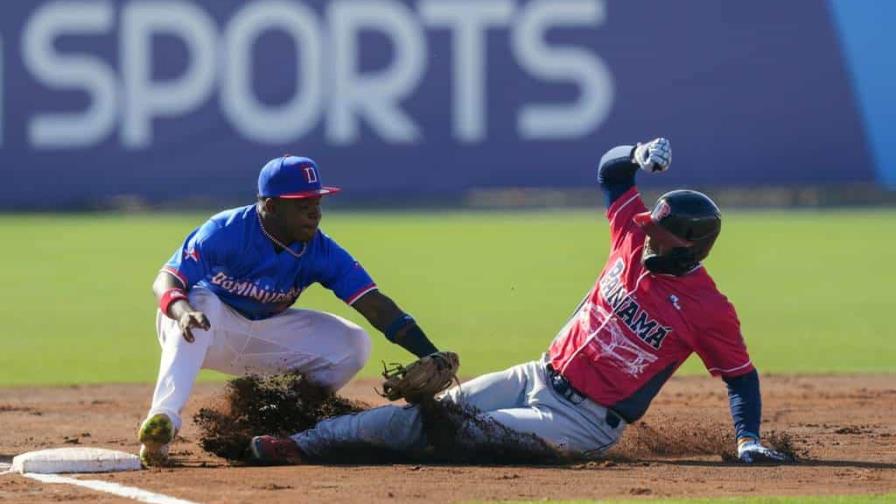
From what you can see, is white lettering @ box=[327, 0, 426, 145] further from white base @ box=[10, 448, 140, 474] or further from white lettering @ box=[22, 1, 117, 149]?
white base @ box=[10, 448, 140, 474]

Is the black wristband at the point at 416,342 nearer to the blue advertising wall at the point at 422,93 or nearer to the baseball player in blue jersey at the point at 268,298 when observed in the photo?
the baseball player in blue jersey at the point at 268,298

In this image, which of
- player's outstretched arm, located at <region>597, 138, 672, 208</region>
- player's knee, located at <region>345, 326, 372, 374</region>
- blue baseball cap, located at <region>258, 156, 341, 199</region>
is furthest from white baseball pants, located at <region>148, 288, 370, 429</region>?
player's outstretched arm, located at <region>597, 138, 672, 208</region>

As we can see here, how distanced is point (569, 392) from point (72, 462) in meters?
2.33

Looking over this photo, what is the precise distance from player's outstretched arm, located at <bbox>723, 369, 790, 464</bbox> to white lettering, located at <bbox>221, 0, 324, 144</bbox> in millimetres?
19284

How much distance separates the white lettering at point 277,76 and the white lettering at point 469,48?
2.00 metres

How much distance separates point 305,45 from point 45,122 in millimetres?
4426

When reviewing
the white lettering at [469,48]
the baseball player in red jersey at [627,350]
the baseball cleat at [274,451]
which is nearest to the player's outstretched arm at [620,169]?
the baseball player in red jersey at [627,350]

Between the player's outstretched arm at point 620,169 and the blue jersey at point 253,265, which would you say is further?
the blue jersey at point 253,265

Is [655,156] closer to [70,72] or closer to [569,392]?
[569,392]

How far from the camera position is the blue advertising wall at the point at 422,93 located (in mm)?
25969

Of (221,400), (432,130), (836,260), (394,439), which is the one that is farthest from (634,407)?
(432,130)

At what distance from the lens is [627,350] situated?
7.48 m

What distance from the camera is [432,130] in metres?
26.3

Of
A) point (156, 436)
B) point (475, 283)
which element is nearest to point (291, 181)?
point (156, 436)
